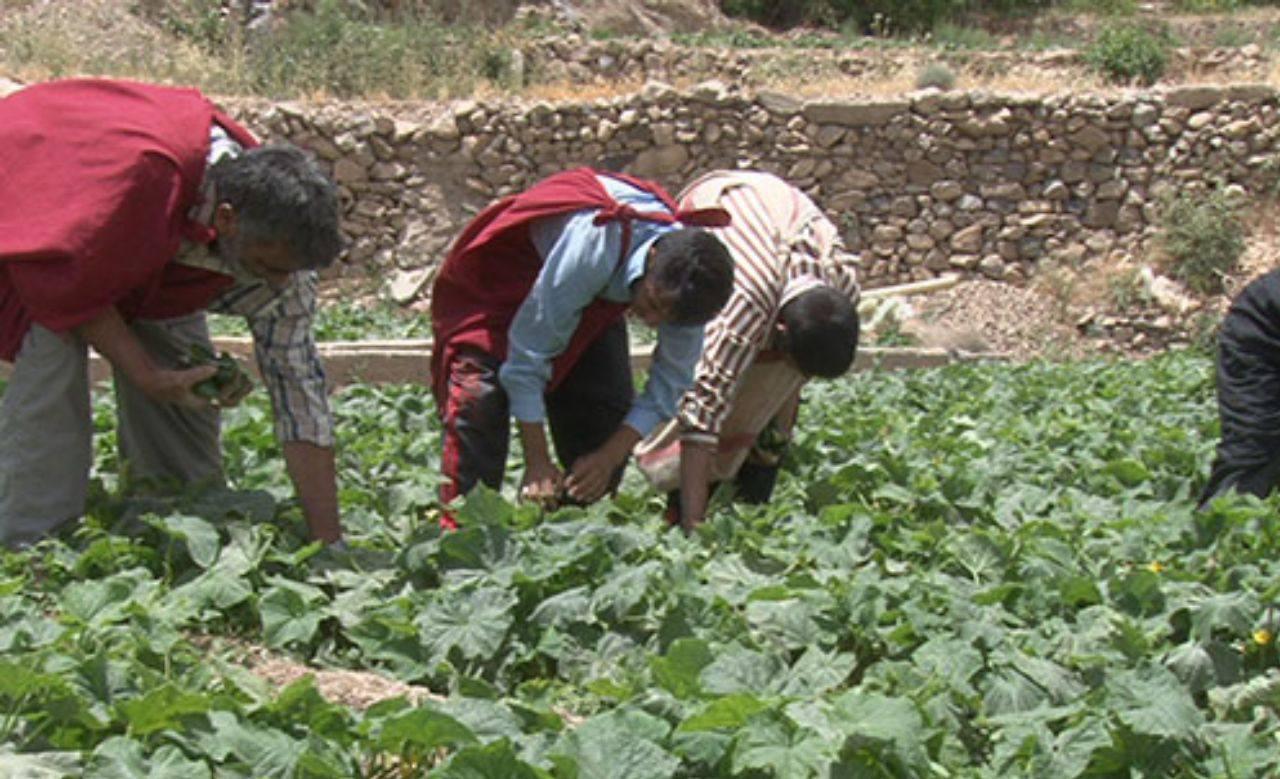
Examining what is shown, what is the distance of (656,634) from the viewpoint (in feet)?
11.5

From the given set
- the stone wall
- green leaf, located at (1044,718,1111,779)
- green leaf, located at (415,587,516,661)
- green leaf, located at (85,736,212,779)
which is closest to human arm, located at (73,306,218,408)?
green leaf, located at (415,587,516,661)

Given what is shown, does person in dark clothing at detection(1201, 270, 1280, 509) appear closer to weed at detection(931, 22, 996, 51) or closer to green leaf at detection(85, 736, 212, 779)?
green leaf at detection(85, 736, 212, 779)

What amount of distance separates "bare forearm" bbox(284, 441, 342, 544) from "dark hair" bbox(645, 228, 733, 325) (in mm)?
983

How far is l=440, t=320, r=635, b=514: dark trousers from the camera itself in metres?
4.56

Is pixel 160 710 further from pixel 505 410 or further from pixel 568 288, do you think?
pixel 505 410

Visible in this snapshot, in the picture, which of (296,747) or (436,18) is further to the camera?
(436,18)

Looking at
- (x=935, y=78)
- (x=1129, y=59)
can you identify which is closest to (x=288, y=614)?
(x=935, y=78)

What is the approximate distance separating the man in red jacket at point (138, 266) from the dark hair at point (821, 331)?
1309 mm

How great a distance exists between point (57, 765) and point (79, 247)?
144cm

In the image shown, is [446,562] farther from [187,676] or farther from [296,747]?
[296,747]

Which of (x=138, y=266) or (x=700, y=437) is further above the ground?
(x=138, y=266)

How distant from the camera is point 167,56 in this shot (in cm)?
1788

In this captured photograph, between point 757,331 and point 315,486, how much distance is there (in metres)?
1.32

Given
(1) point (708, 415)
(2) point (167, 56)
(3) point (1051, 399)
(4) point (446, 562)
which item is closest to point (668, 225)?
(1) point (708, 415)
